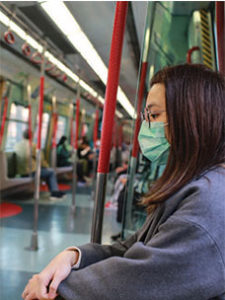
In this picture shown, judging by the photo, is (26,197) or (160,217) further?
(26,197)

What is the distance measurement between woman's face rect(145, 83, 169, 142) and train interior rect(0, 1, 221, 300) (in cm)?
41

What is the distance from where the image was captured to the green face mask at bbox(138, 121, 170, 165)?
0.88 metres

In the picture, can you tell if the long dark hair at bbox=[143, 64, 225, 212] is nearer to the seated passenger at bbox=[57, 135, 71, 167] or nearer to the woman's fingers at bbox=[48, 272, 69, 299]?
the woman's fingers at bbox=[48, 272, 69, 299]

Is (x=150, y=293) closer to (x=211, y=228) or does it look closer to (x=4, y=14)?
(x=211, y=228)

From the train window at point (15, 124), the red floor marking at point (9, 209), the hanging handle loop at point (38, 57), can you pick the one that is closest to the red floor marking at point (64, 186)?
the train window at point (15, 124)

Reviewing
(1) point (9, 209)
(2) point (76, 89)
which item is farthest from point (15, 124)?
(2) point (76, 89)

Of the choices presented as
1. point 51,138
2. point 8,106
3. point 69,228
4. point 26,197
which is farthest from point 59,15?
point 51,138

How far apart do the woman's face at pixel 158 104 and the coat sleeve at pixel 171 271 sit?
0.33m

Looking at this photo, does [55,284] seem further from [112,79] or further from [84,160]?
[84,160]

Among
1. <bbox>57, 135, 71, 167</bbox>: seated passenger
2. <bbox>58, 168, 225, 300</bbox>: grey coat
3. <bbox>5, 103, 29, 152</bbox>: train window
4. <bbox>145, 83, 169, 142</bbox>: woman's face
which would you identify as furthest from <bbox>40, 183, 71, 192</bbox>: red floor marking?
<bbox>58, 168, 225, 300</bbox>: grey coat

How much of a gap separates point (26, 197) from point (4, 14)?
4.52m

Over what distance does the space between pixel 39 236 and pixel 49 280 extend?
251cm

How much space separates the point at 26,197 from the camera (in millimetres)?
5410

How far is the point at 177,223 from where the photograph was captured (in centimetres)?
63
